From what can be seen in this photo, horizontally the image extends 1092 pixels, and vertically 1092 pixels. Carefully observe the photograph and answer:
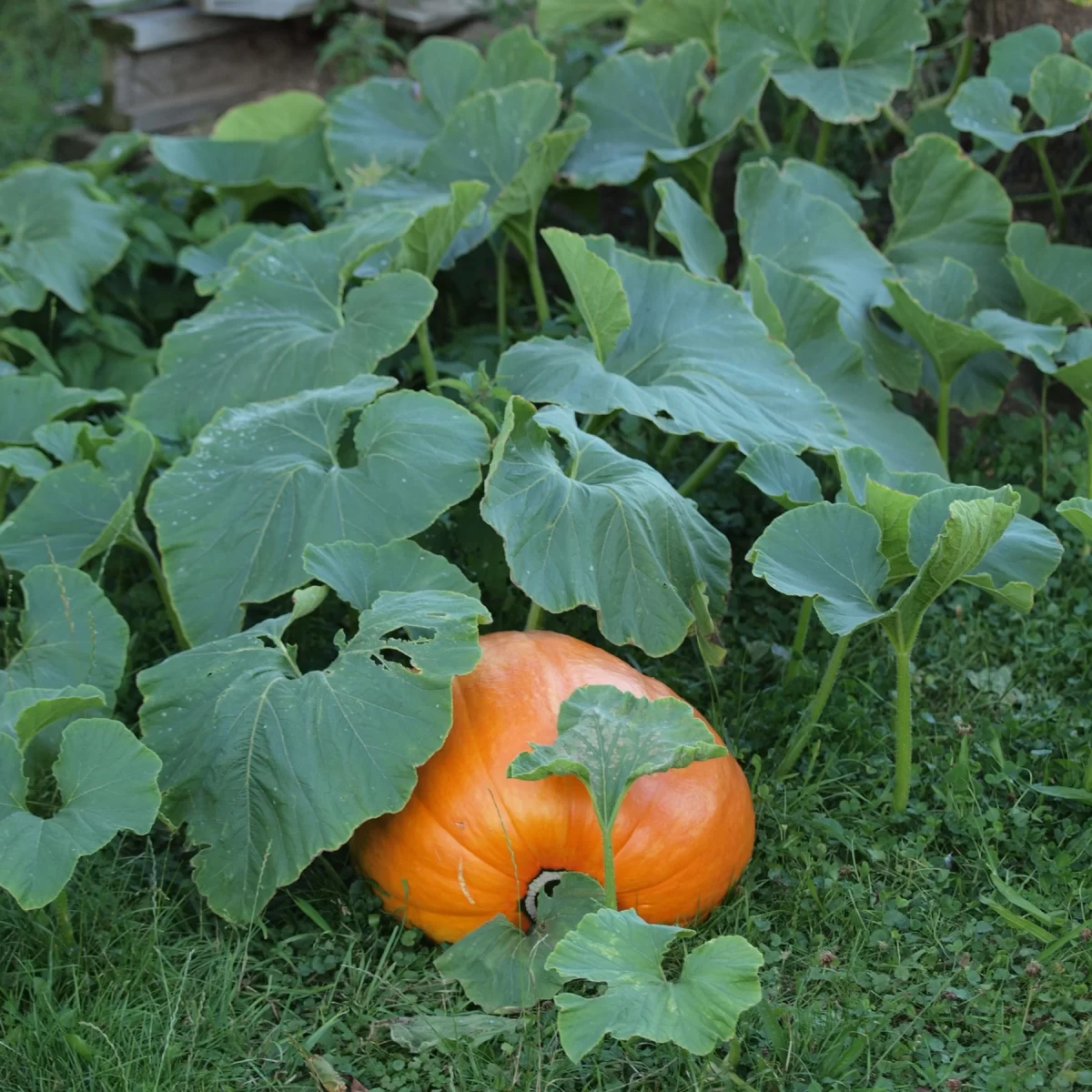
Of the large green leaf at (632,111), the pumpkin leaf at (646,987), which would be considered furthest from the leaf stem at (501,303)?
the pumpkin leaf at (646,987)

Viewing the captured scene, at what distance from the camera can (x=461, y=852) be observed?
2.05m

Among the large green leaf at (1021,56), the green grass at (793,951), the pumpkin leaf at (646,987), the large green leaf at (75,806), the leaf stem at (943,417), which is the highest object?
the large green leaf at (1021,56)

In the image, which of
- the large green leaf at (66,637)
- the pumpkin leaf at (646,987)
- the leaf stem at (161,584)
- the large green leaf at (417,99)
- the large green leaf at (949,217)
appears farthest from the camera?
the large green leaf at (417,99)

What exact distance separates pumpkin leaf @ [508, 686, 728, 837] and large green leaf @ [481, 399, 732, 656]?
21 centimetres

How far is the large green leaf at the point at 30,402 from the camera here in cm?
283

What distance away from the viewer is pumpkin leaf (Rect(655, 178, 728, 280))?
2939 mm

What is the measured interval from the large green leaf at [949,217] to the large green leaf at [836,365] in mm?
511

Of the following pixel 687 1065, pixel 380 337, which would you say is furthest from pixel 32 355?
pixel 687 1065

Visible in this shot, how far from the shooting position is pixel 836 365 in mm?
2865

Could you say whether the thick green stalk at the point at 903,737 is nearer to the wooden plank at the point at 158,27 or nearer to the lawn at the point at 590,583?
the lawn at the point at 590,583

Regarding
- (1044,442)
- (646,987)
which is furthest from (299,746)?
(1044,442)

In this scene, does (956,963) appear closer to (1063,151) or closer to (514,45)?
(1063,151)

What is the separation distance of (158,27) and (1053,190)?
11.1ft

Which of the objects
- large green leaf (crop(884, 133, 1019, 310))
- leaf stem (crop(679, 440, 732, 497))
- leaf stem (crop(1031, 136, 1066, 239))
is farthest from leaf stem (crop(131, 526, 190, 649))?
leaf stem (crop(1031, 136, 1066, 239))
